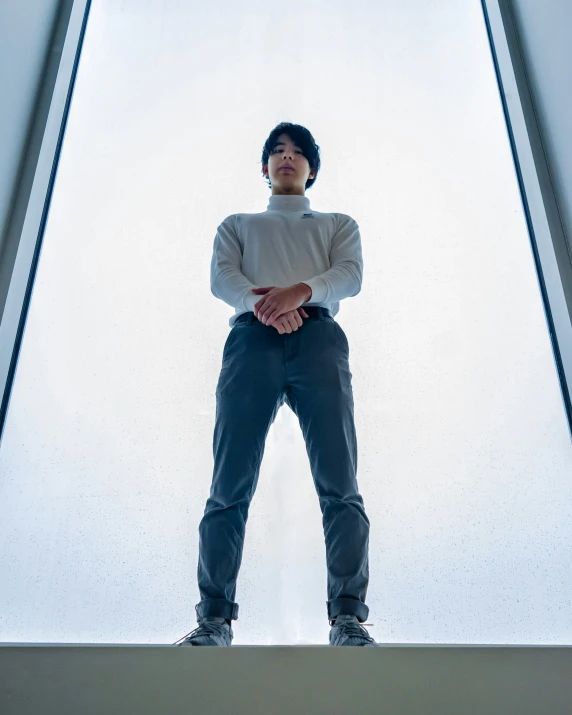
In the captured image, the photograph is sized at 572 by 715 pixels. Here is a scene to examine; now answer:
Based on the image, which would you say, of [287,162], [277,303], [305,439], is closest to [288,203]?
[287,162]

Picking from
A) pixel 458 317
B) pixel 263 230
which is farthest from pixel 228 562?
pixel 458 317

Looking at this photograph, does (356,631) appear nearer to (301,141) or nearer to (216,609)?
(216,609)

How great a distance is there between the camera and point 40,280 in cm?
158

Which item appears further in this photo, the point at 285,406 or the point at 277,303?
the point at 285,406

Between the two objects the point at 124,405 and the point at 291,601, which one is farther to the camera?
the point at 124,405

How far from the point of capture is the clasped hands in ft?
3.88

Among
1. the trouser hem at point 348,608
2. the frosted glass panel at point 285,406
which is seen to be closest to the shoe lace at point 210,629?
the trouser hem at point 348,608

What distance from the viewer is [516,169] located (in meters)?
1.71

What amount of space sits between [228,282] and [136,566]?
25.8 inches

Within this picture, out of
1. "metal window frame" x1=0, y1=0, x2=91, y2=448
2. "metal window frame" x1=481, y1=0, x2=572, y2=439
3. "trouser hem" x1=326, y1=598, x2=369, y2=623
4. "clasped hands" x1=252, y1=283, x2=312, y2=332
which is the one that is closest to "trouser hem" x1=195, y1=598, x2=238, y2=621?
"trouser hem" x1=326, y1=598, x2=369, y2=623

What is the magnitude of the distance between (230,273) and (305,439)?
399 mm

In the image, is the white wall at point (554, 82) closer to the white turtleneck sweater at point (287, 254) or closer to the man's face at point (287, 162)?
the white turtleneck sweater at point (287, 254)

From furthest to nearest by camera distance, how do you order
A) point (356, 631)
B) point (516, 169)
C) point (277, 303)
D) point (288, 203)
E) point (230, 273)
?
point (516, 169)
point (288, 203)
point (230, 273)
point (277, 303)
point (356, 631)

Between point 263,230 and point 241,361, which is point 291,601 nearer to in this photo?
point 241,361
